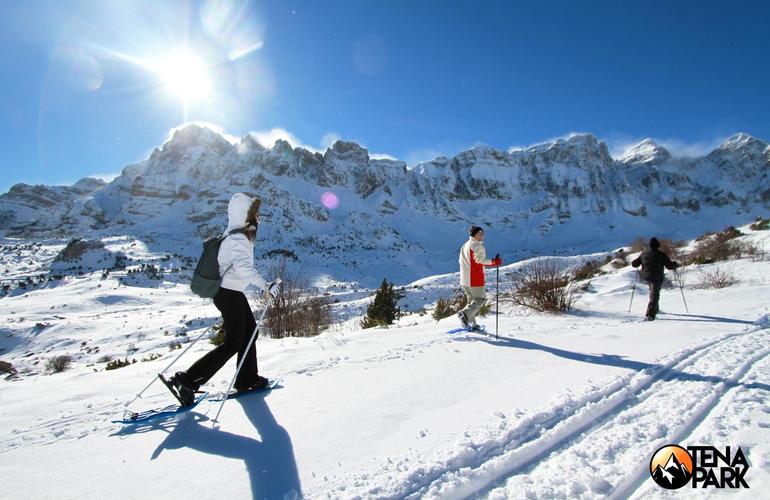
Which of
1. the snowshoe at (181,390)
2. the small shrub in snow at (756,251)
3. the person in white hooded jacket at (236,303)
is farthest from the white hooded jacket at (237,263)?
the small shrub in snow at (756,251)

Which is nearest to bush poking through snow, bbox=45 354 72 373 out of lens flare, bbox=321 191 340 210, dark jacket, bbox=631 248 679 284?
dark jacket, bbox=631 248 679 284

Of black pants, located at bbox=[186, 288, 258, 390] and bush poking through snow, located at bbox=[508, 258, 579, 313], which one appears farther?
bush poking through snow, located at bbox=[508, 258, 579, 313]

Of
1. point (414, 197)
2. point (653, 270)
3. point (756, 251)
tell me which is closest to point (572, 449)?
point (653, 270)

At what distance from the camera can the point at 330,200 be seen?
109m

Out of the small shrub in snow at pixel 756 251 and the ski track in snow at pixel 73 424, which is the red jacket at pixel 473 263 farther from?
the small shrub in snow at pixel 756 251

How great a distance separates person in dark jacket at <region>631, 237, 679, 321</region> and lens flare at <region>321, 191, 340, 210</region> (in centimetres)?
10164

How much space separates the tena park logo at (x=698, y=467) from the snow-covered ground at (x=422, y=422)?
51 mm

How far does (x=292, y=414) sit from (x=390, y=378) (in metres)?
0.99

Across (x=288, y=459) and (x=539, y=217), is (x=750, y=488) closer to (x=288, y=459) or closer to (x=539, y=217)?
(x=288, y=459)

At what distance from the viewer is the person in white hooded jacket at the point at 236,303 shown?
2.90m

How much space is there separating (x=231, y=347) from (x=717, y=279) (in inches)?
483

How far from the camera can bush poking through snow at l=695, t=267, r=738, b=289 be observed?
374 inches

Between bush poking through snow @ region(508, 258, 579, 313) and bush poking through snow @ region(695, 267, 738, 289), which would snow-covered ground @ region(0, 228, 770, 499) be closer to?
bush poking through snow @ region(508, 258, 579, 313)

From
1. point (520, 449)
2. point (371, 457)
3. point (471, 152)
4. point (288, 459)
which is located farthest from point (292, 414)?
point (471, 152)
